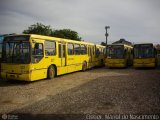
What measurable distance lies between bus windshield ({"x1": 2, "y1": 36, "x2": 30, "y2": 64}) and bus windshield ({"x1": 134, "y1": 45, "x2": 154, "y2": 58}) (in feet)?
42.3

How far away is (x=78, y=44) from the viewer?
17.2 metres

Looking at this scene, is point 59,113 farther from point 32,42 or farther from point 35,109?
point 32,42

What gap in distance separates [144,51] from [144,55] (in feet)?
1.46

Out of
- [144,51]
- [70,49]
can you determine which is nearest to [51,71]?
[70,49]

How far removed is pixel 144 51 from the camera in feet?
65.5

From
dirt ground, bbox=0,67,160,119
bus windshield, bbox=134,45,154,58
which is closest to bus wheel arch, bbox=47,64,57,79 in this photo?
dirt ground, bbox=0,67,160,119

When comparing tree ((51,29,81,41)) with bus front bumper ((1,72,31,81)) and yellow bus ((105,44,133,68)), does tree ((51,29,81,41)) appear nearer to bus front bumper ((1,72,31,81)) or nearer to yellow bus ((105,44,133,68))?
yellow bus ((105,44,133,68))

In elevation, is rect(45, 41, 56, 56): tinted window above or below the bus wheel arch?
above

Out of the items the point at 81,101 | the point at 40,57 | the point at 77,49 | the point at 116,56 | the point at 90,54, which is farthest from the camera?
the point at 116,56

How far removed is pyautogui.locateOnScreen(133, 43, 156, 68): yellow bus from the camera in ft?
64.0

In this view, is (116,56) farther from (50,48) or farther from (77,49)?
(50,48)

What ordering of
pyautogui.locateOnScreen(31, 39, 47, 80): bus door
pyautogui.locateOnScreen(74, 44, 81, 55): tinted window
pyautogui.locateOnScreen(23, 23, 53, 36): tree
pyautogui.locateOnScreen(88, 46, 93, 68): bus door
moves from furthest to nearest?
pyautogui.locateOnScreen(23, 23, 53, 36): tree → pyautogui.locateOnScreen(88, 46, 93, 68): bus door → pyautogui.locateOnScreen(74, 44, 81, 55): tinted window → pyautogui.locateOnScreen(31, 39, 47, 80): bus door

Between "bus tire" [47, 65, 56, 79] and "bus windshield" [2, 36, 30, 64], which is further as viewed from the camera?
"bus tire" [47, 65, 56, 79]

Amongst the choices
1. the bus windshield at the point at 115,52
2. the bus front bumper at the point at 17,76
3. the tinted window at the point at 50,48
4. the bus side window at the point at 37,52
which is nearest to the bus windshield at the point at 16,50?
the bus side window at the point at 37,52
